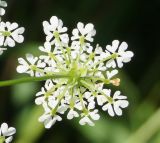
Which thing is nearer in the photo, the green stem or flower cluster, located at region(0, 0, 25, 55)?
the green stem

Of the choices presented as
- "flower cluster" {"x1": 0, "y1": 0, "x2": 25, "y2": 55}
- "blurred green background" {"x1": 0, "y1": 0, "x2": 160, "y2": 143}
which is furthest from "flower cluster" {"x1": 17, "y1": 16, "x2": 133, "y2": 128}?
"blurred green background" {"x1": 0, "y1": 0, "x2": 160, "y2": 143}

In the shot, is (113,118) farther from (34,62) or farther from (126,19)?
(34,62)

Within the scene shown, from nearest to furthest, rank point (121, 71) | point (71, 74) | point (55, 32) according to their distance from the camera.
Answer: point (71, 74) < point (55, 32) < point (121, 71)

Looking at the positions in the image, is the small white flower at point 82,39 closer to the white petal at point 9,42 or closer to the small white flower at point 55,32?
the small white flower at point 55,32

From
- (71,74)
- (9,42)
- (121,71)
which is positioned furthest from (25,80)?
(121,71)

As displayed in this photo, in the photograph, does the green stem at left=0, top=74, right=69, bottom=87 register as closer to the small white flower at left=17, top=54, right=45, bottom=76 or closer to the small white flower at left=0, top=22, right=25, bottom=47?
the small white flower at left=17, top=54, right=45, bottom=76

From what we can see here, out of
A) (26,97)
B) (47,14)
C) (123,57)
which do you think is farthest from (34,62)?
(47,14)

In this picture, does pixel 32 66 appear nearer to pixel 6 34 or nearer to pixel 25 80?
pixel 6 34

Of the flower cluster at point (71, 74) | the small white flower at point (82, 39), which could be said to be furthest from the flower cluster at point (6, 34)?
the small white flower at point (82, 39)
